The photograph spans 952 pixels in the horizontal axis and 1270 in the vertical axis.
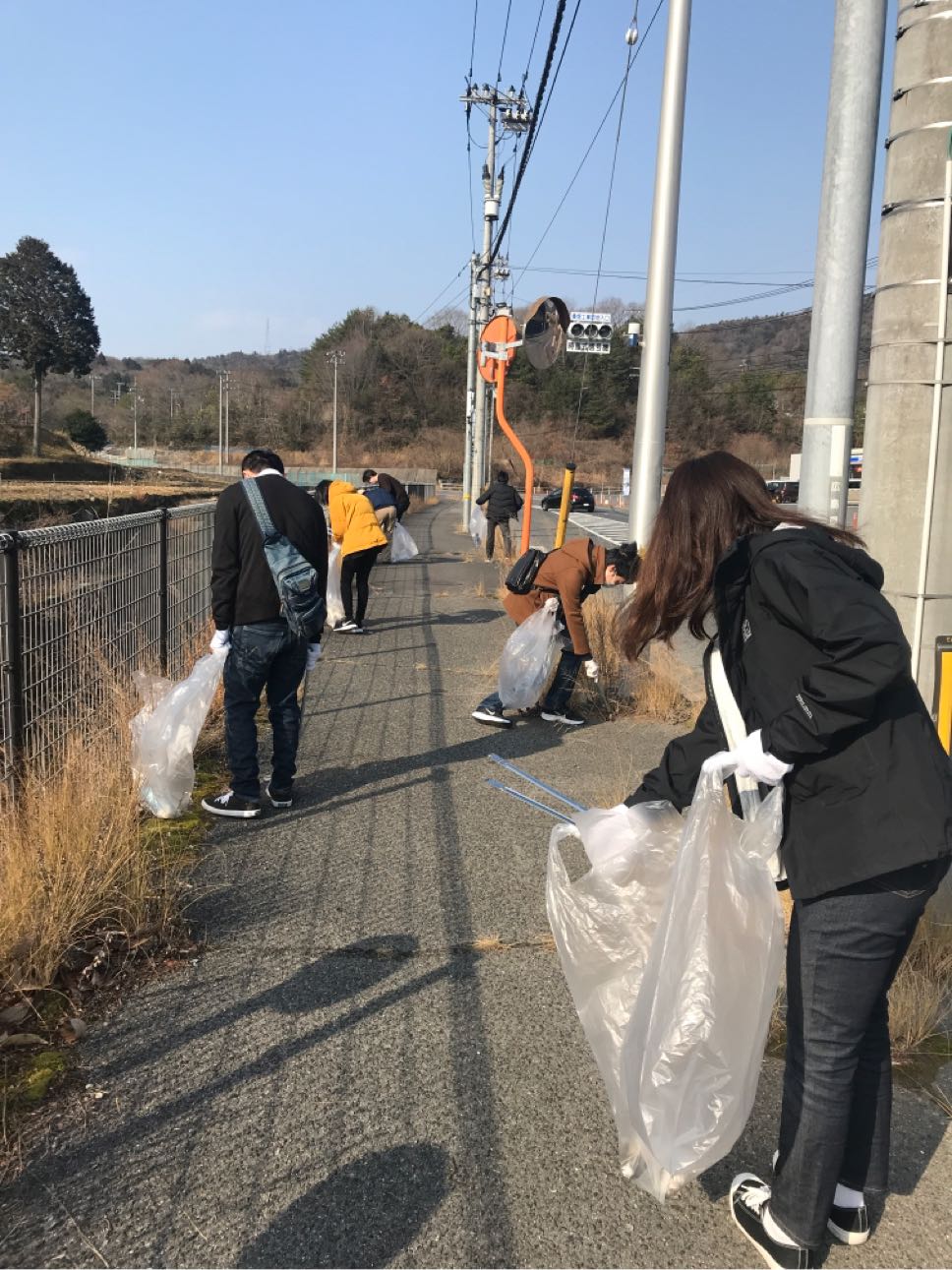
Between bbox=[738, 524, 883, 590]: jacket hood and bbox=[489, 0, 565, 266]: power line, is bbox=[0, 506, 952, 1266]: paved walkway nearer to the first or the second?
bbox=[738, 524, 883, 590]: jacket hood

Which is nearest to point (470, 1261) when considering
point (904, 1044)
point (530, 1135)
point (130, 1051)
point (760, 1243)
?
point (530, 1135)

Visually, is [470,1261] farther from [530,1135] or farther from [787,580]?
[787,580]

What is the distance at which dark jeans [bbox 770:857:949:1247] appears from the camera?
→ 2.06 metres

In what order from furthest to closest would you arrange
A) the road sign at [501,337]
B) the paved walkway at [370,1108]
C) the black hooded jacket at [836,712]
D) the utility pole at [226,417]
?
the utility pole at [226,417] < the road sign at [501,337] < the paved walkway at [370,1108] < the black hooded jacket at [836,712]

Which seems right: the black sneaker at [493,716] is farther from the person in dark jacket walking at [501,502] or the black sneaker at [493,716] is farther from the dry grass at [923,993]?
the person in dark jacket walking at [501,502]

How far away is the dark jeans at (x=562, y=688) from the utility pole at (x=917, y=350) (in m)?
3.45

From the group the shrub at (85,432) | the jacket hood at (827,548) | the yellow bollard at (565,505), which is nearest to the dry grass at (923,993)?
the jacket hood at (827,548)

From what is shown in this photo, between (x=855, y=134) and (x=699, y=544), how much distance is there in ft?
9.54

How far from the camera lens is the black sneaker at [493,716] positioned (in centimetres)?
700

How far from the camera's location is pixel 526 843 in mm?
4766

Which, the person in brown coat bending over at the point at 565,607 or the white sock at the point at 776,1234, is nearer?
the white sock at the point at 776,1234

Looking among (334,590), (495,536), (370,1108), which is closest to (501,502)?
(495,536)

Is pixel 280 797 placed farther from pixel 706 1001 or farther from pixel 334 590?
pixel 334 590

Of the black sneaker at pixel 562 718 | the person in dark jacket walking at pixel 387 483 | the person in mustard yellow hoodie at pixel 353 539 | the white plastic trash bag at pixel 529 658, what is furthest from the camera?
the person in dark jacket walking at pixel 387 483
